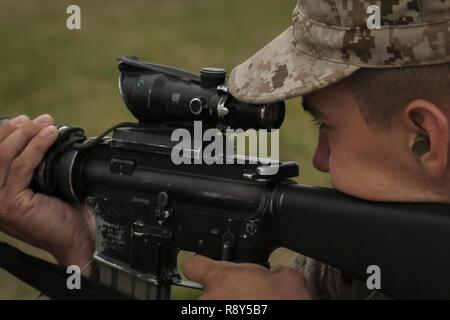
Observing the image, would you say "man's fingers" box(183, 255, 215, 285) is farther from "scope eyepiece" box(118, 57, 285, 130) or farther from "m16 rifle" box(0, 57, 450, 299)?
"scope eyepiece" box(118, 57, 285, 130)

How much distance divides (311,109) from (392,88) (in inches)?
10.1

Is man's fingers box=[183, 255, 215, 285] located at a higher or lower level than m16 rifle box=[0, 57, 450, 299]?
lower

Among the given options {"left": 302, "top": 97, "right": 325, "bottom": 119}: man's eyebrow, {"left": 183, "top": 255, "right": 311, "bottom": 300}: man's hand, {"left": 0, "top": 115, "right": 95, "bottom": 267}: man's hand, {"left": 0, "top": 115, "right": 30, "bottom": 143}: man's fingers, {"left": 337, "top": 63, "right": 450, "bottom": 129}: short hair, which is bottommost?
{"left": 183, "top": 255, "right": 311, "bottom": 300}: man's hand

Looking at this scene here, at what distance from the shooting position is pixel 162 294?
2980 millimetres

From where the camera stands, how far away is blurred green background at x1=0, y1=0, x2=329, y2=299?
326 inches

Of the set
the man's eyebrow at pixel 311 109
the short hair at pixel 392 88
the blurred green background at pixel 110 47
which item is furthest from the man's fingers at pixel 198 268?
the blurred green background at pixel 110 47

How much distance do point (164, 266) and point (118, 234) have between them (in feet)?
0.61

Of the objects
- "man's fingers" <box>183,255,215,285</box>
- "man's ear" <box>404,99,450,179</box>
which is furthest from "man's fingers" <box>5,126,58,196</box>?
"man's ear" <box>404,99,450,179</box>

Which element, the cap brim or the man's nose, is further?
the man's nose

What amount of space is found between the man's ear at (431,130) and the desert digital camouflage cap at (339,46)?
109mm

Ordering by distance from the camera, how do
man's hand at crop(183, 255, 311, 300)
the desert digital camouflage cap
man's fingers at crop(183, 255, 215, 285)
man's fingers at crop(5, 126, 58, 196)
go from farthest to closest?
man's fingers at crop(5, 126, 58, 196) → man's fingers at crop(183, 255, 215, 285) → man's hand at crop(183, 255, 311, 300) → the desert digital camouflage cap

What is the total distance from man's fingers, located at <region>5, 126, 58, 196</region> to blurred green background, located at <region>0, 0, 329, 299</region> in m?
3.52

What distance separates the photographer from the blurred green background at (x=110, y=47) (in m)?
8.27

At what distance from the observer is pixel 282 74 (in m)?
2.54
